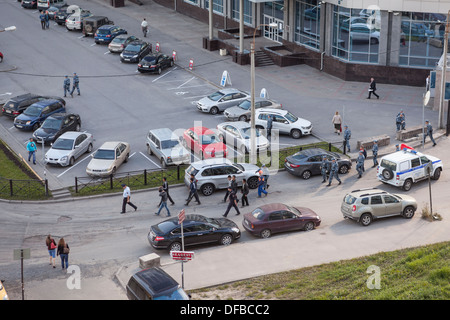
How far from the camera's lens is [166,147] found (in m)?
36.7

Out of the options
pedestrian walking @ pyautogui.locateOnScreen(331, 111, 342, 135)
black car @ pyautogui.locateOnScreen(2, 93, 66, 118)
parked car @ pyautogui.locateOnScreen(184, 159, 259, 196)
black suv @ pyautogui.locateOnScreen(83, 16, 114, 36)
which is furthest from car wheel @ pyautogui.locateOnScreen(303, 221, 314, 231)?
black suv @ pyautogui.locateOnScreen(83, 16, 114, 36)

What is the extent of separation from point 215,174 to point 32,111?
1392cm

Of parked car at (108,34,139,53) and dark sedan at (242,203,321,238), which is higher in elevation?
parked car at (108,34,139,53)

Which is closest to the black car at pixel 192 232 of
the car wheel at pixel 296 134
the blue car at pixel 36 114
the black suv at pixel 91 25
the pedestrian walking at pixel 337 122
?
the car wheel at pixel 296 134

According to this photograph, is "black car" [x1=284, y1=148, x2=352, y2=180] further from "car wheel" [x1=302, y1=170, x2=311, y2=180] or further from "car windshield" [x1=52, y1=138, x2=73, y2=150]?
"car windshield" [x1=52, y1=138, x2=73, y2=150]

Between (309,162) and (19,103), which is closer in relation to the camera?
(309,162)

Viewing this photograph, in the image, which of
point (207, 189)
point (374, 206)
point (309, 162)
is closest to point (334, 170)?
point (309, 162)

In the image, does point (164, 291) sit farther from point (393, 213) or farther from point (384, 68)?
point (384, 68)

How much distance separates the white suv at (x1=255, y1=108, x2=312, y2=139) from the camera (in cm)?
3994

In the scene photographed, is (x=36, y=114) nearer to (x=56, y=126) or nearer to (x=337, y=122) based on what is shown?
(x=56, y=126)

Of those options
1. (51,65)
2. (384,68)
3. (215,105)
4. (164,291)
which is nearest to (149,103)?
(215,105)

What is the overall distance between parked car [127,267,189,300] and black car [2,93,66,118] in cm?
2306

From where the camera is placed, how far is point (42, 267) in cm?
2711

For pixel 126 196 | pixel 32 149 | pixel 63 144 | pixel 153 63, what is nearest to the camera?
pixel 126 196
